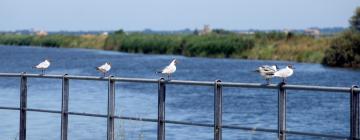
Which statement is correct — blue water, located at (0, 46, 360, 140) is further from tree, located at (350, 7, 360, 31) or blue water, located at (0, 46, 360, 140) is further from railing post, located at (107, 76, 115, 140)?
tree, located at (350, 7, 360, 31)

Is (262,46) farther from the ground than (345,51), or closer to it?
farther from the ground

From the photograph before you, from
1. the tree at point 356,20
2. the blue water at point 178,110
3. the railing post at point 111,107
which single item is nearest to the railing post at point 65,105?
the railing post at point 111,107

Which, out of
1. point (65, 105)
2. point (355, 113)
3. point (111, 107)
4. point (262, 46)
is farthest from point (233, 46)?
point (355, 113)

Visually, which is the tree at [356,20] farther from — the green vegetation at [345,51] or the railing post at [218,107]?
the railing post at [218,107]

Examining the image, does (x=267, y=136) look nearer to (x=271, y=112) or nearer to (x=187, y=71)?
(x=271, y=112)

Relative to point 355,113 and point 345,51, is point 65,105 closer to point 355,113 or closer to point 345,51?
point 355,113

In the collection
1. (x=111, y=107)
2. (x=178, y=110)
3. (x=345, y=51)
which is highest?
(x=345, y=51)

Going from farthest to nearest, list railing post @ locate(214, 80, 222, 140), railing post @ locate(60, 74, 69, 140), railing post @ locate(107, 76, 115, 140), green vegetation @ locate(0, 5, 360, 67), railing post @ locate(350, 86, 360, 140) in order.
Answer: green vegetation @ locate(0, 5, 360, 67)
railing post @ locate(60, 74, 69, 140)
railing post @ locate(107, 76, 115, 140)
railing post @ locate(214, 80, 222, 140)
railing post @ locate(350, 86, 360, 140)

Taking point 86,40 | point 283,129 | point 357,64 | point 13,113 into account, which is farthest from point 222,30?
point 283,129

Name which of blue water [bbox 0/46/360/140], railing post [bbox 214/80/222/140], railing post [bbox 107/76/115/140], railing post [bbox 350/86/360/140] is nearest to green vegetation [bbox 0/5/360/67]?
blue water [bbox 0/46/360/140]

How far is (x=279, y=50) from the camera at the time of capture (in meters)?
86.4

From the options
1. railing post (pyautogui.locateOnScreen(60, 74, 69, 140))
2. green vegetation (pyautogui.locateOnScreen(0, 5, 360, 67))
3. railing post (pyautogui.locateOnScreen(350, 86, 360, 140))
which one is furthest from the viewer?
green vegetation (pyautogui.locateOnScreen(0, 5, 360, 67))

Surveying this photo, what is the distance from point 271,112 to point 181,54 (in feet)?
240

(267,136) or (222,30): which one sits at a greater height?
(222,30)
